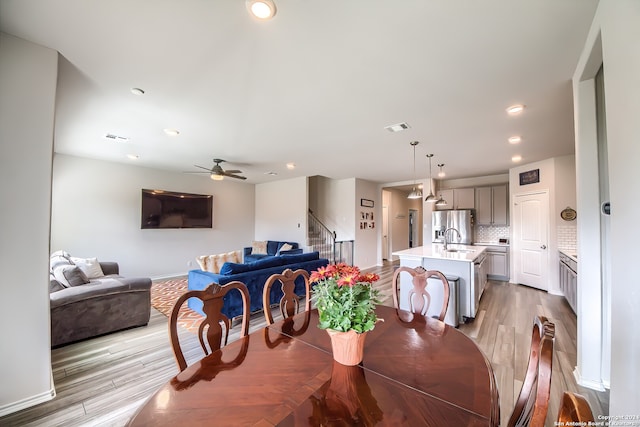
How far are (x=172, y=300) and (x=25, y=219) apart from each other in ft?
10.4

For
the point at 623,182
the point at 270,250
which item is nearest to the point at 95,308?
the point at 270,250

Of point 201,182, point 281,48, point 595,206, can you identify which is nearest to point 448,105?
point 595,206

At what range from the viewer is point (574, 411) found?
536 mm

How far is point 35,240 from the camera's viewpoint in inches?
76.9

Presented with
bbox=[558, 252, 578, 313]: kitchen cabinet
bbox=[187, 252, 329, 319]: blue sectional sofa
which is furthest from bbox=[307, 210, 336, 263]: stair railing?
bbox=[558, 252, 578, 313]: kitchen cabinet

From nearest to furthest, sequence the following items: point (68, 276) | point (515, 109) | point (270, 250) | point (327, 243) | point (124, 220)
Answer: point (515, 109)
point (68, 276)
point (124, 220)
point (270, 250)
point (327, 243)

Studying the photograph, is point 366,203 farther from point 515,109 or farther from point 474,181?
point 515,109

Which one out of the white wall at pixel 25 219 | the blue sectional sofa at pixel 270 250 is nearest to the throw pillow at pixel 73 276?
the white wall at pixel 25 219

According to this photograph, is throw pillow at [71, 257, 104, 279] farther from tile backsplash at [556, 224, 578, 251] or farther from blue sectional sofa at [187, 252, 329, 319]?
tile backsplash at [556, 224, 578, 251]

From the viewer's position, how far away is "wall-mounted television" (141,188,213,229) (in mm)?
6289

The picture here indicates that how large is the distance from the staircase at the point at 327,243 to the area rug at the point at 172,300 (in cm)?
350

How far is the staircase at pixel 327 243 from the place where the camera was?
739 cm

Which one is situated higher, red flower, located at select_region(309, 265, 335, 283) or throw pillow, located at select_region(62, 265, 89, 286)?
red flower, located at select_region(309, 265, 335, 283)

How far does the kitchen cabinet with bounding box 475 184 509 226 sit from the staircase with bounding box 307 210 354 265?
3517mm
